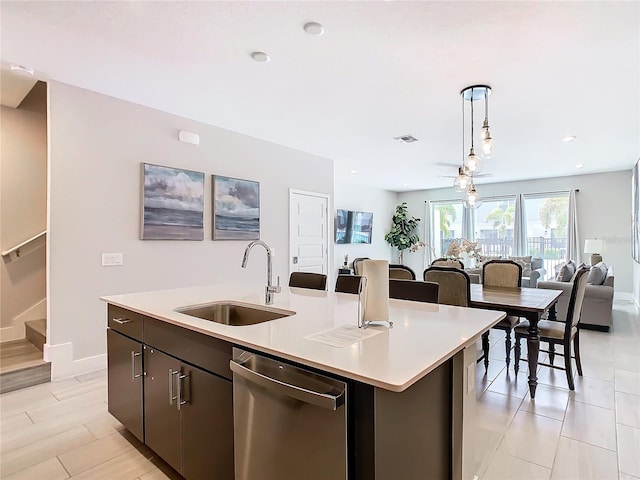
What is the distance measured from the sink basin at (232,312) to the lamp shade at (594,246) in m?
7.14

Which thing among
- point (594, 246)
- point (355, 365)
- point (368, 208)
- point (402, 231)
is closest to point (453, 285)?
point (355, 365)

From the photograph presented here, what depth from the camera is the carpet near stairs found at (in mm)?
2955

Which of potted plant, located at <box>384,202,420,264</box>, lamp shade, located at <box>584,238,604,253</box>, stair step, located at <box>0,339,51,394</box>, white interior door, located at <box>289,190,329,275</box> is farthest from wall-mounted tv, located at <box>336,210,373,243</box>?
stair step, located at <box>0,339,51,394</box>

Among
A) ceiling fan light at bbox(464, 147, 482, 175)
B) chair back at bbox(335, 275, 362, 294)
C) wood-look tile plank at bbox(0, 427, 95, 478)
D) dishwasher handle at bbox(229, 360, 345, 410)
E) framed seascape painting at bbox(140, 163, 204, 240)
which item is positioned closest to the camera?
dishwasher handle at bbox(229, 360, 345, 410)

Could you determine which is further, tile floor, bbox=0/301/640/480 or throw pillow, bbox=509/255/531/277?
throw pillow, bbox=509/255/531/277

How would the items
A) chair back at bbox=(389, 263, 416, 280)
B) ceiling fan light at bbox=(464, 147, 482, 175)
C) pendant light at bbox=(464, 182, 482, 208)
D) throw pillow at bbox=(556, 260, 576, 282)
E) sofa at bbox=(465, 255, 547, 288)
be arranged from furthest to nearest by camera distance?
1. sofa at bbox=(465, 255, 547, 288)
2. throw pillow at bbox=(556, 260, 576, 282)
3. pendant light at bbox=(464, 182, 482, 208)
4. ceiling fan light at bbox=(464, 147, 482, 175)
5. chair back at bbox=(389, 263, 416, 280)

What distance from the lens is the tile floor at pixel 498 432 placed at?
6.39 feet

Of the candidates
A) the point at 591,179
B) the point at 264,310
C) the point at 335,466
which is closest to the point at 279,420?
the point at 335,466

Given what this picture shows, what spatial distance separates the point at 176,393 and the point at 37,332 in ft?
9.16

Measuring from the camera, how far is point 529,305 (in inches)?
111

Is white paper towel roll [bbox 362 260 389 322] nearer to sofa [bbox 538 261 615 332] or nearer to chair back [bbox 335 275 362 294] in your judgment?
chair back [bbox 335 275 362 294]

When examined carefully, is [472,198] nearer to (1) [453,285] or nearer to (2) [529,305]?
(1) [453,285]

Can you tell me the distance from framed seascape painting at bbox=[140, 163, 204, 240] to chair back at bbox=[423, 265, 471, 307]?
2660 millimetres

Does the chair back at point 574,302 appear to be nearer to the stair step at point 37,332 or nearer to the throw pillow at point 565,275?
the throw pillow at point 565,275
